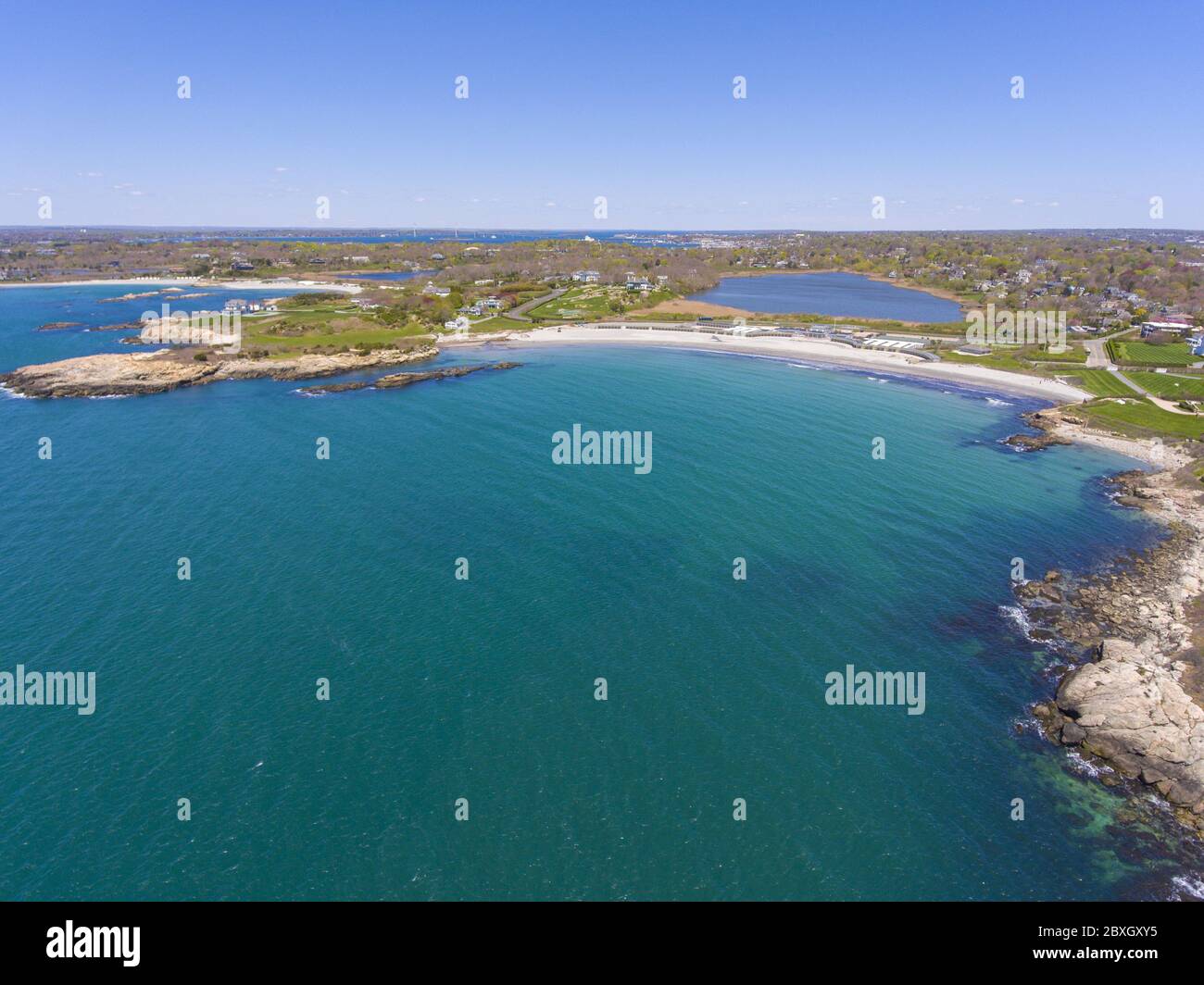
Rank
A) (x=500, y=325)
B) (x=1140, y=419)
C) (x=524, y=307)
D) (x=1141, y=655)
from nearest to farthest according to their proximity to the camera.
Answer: (x=1141, y=655) → (x=1140, y=419) → (x=500, y=325) → (x=524, y=307)

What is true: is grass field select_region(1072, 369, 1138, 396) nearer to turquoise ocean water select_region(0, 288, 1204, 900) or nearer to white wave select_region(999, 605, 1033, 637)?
turquoise ocean water select_region(0, 288, 1204, 900)

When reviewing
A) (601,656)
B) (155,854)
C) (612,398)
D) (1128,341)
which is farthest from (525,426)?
(1128,341)

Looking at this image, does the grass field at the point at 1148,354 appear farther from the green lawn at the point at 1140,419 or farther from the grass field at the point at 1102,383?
the green lawn at the point at 1140,419

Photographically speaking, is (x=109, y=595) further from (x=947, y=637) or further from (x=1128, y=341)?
(x=1128, y=341)

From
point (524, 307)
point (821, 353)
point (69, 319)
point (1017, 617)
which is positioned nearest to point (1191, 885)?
point (1017, 617)

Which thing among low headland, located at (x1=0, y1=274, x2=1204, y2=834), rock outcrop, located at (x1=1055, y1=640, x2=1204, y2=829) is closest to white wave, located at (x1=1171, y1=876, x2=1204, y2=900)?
low headland, located at (x1=0, y1=274, x2=1204, y2=834)

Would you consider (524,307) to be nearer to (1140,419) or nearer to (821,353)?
(821,353)
